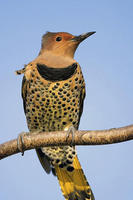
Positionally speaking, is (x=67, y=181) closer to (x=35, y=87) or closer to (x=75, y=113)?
(x=75, y=113)

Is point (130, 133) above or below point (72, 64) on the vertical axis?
below

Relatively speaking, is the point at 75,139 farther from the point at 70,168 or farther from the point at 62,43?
the point at 62,43

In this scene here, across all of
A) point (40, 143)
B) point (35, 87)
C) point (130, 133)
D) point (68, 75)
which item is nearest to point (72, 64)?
point (68, 75)

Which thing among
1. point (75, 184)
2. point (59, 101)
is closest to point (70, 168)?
point (75, 184)

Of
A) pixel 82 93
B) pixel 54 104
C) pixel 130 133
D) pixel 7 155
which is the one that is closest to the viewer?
pixel 130 133

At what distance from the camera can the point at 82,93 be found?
17.0 feet

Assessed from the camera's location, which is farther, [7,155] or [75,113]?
[75,113]

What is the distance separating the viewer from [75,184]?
16.4ft

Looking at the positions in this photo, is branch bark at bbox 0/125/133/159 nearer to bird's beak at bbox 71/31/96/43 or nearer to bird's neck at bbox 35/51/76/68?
bird's neck at bbox 35/51/76/68

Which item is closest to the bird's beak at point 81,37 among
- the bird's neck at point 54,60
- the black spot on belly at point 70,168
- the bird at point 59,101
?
the bird at point 59,101

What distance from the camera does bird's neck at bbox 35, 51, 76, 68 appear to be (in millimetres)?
5004

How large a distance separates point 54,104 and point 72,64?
656 mm

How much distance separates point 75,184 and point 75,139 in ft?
5.05

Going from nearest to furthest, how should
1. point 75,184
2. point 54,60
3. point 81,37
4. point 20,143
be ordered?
point 20,143, point 75,184, point 54,60, point 81,37
